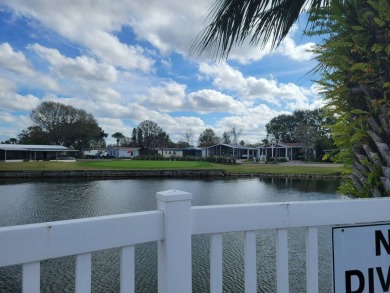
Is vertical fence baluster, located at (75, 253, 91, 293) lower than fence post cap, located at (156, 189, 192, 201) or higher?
lower

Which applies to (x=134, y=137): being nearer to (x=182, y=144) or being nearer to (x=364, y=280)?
(x=182, y=144)

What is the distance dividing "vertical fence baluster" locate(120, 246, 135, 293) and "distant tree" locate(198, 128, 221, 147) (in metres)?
72.8

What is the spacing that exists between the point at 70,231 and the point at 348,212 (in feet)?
4.52

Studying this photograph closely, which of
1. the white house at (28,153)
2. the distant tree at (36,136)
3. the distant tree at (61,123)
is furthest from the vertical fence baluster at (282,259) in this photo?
the distant tree at (36,136)

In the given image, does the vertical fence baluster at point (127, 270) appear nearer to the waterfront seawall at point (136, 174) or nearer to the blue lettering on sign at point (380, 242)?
the blue lettering on sign at point (380, 242)

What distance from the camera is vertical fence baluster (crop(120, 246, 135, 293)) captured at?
4.62 ft

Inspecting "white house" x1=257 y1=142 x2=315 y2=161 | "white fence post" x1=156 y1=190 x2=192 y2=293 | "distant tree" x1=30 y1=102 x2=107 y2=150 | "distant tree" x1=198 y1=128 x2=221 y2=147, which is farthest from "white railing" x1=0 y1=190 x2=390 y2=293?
"distant tree" x1=198 y1=128 x2=221 y2=147

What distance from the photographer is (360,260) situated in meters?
1.74

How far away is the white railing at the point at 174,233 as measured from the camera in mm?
1208

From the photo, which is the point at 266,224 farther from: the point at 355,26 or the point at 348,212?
the point at 355,26

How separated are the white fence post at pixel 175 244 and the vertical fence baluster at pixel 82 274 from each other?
315 millimetres

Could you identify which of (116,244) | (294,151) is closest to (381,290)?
(116,244)

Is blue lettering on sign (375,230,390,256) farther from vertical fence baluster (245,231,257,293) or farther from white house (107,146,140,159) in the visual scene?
white house (107,146,140,159)

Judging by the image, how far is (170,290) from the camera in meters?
1.45
